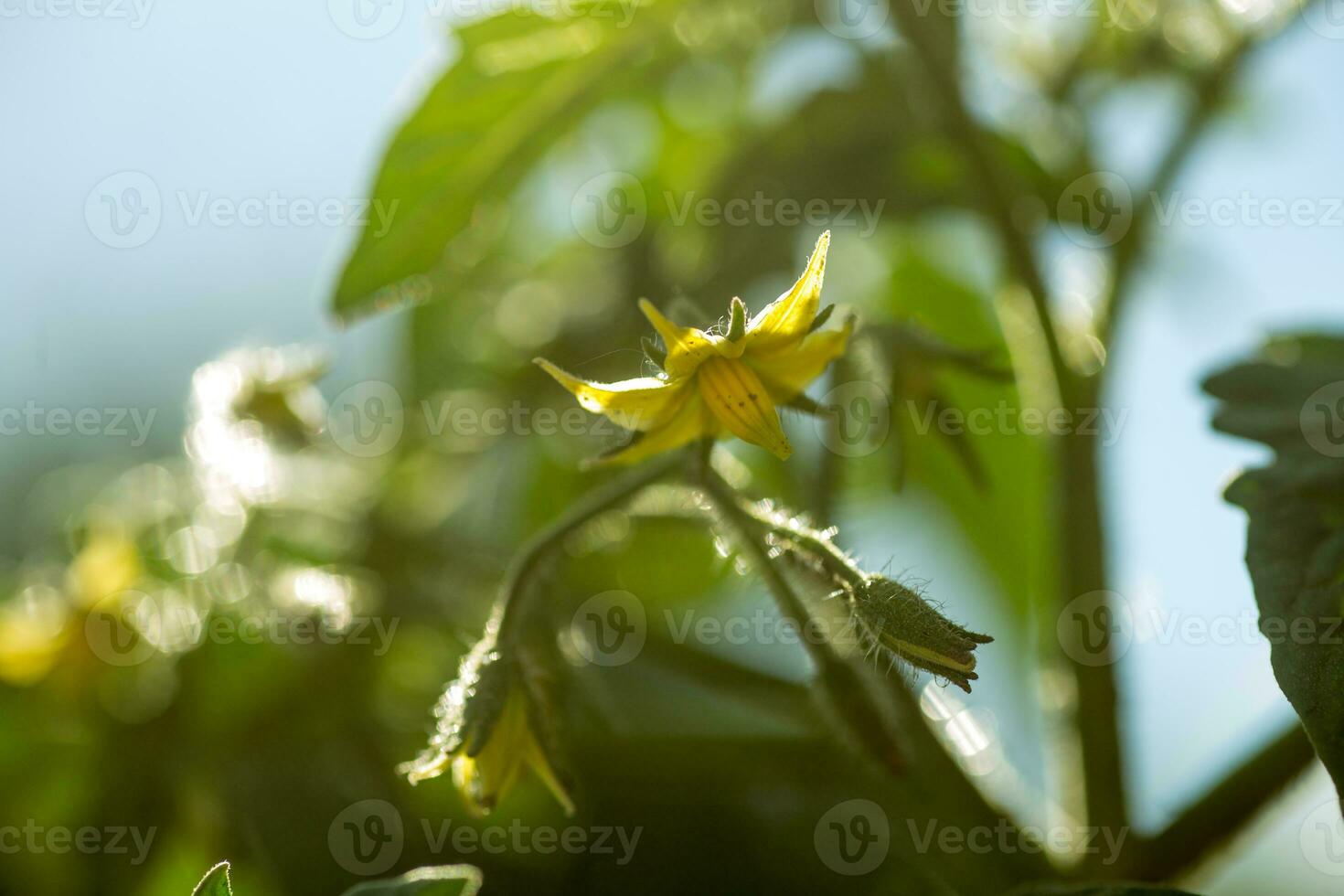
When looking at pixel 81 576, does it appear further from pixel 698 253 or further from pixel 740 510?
pixel 740 510

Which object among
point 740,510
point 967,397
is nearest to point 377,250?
point 740,510

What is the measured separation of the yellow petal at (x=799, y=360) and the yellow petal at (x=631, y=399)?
6 centimetres

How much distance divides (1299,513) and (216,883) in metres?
0.68

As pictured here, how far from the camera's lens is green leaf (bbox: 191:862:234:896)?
25.9 inches

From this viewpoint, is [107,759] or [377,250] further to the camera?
[107,759]

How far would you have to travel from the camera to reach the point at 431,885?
0.65 metres

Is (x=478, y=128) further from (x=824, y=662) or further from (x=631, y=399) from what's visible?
(x=824, y=662)

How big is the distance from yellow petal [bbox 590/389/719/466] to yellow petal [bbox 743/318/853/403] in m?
0.04

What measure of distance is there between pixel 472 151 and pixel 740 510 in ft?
1.46

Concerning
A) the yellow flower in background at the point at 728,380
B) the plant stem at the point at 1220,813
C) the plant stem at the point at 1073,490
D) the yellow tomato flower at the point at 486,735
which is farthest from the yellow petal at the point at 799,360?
the plant stem at the point at 1220,813

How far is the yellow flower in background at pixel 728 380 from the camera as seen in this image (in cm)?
76

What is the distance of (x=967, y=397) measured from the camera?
151cm

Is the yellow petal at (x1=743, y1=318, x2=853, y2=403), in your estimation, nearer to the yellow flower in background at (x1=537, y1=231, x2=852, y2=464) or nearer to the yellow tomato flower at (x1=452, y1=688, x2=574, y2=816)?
the yellow flower in background at (x1=537, y1=231, x2=852, y2=464)

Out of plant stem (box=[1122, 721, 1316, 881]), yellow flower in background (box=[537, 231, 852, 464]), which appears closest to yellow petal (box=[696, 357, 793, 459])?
yellow flower in background (box=[537, 231, 852, 464])
